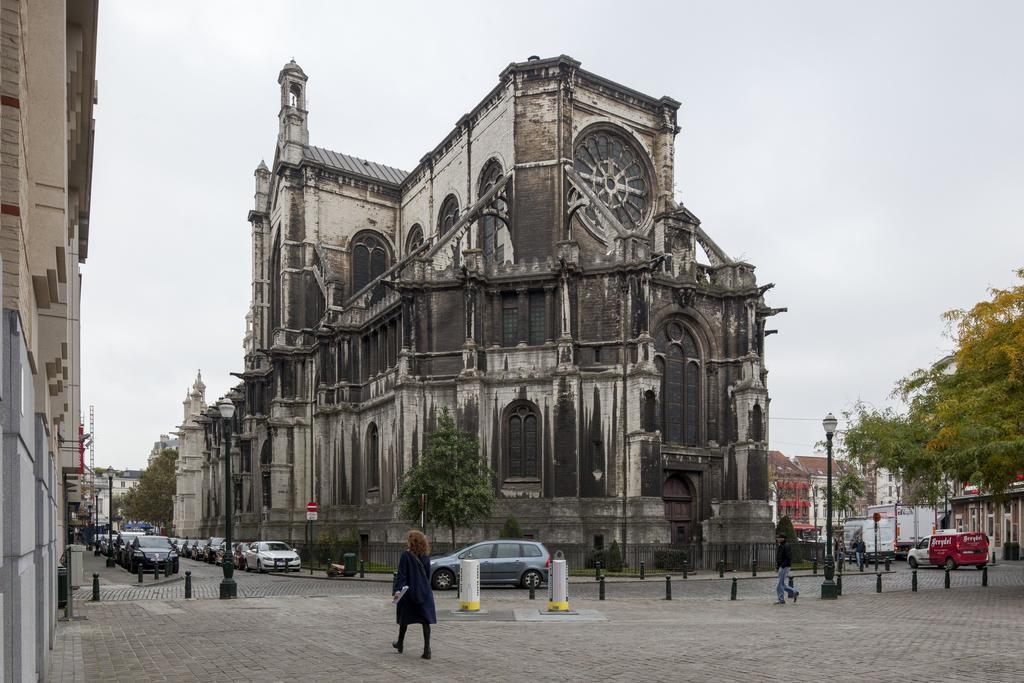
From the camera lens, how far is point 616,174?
45.5m

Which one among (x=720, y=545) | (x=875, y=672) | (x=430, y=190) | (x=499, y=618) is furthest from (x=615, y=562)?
(x=430, y=190)

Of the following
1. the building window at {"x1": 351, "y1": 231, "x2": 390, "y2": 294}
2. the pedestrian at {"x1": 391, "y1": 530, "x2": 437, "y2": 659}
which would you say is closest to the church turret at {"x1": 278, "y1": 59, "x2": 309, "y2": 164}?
the building window at {"x1": 351, "y1": 231, "x2": 390, "y2": 294}

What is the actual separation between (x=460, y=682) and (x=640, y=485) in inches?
1034

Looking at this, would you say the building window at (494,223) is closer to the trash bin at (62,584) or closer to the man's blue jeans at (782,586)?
the man's blue jeans at (782,586)

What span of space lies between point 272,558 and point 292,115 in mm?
30422

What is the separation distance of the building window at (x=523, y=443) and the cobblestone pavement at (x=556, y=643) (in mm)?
16757

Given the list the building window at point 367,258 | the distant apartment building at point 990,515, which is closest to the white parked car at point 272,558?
the building window at point 367,258

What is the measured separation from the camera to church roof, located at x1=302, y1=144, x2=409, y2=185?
5816 centimetres

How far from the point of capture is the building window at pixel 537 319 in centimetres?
3928

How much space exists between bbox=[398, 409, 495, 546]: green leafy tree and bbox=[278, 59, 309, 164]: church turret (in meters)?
27.3

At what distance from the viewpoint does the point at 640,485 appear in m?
36.5

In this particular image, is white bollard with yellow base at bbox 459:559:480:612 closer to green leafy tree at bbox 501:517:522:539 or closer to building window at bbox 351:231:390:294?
green leafy tree at bbox 501:517:522:539

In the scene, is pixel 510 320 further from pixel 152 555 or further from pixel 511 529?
pixel 152 555

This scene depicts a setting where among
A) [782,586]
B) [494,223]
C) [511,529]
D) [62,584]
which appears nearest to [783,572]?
[782,586]
